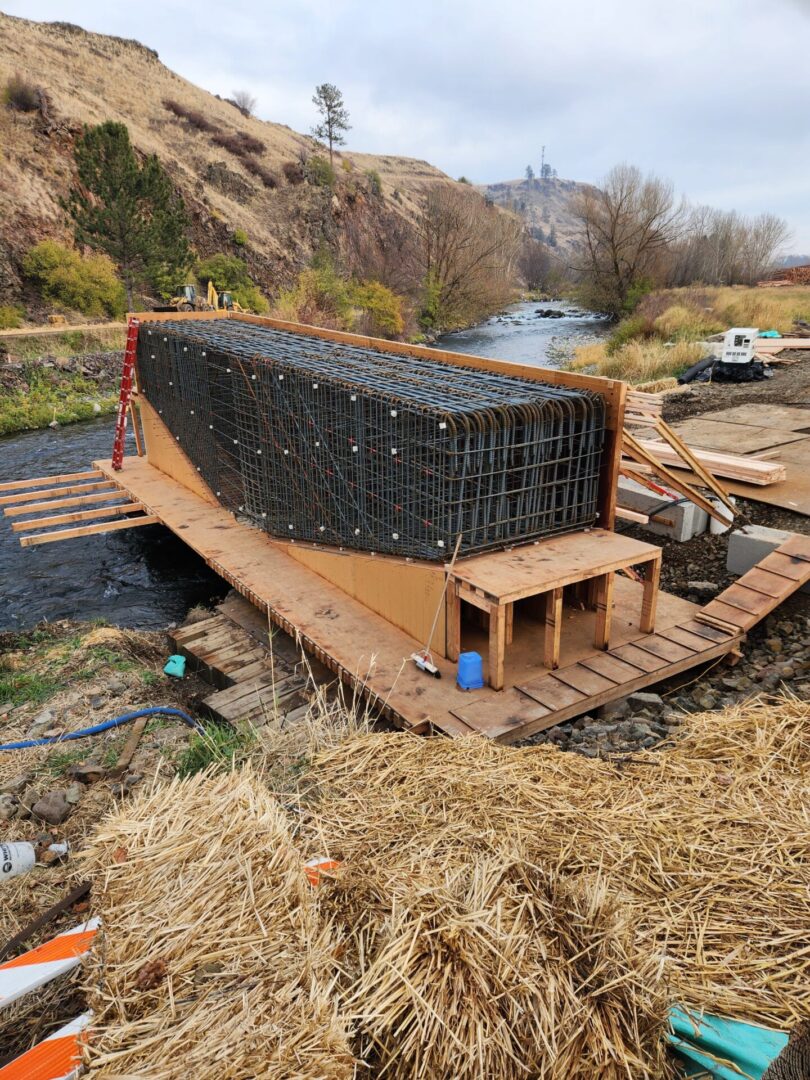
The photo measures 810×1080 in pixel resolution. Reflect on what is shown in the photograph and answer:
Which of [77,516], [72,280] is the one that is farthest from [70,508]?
[72,280]

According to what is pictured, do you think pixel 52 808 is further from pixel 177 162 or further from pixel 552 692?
pixel 177 162

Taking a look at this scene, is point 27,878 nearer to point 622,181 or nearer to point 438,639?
point 438,639

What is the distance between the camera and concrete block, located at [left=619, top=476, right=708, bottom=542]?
10.7m

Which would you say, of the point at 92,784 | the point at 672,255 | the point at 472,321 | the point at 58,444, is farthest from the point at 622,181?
the point at 92,784

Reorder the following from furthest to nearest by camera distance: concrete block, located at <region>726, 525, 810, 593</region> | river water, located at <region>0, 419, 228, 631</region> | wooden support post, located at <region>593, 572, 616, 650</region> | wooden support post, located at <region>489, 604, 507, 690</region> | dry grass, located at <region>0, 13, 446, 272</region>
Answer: dry grass, located at <region>0, 13, 446, 272</region> < river water, located at <region>0, 419, 228, 631</region> < concrete block, located at <region>726, 525, 810, 593</region> < wooden support post, located at <region>593, 572, 616, 650</region> < wooden support post, located at <region>489, 604, 507, 690</region>

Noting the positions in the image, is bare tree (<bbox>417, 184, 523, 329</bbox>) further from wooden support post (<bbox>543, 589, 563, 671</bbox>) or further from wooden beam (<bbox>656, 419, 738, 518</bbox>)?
wooden support post (<bbox>543, 589, 563, 671</bbox>)

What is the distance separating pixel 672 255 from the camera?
4606cm

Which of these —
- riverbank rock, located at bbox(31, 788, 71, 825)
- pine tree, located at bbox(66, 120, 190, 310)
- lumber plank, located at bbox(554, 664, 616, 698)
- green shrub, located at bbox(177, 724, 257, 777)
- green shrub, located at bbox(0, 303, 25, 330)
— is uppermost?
pine tree, located at bbox(66, 120, 190, 310)

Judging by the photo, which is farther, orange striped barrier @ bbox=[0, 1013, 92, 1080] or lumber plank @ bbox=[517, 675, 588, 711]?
lumber plank @ bbox=[517, 675, 588, 711]

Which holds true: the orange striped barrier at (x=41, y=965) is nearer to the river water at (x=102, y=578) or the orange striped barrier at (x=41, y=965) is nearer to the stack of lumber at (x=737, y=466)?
the river water at (x=102, y=578)

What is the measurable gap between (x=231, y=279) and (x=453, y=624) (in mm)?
36726

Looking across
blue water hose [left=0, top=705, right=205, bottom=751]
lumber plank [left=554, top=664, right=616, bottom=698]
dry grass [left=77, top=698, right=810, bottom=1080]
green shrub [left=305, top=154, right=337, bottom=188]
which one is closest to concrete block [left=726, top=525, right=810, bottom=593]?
lumber plank [left=554, top=664, right=616, bottom=698]

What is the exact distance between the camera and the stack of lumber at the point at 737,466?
473 inches

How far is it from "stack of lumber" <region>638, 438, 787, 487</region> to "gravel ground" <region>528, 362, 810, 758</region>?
566mm
